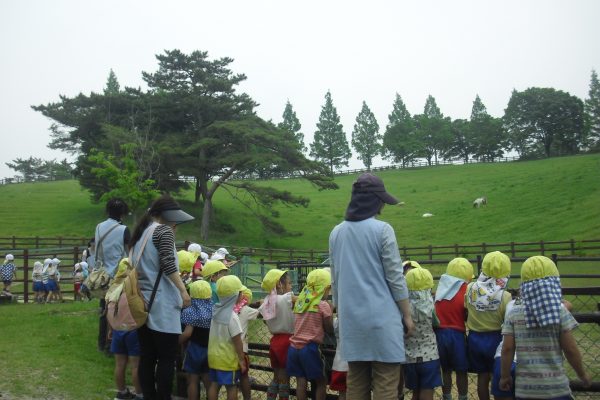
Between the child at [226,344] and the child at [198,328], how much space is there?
130 millimetres

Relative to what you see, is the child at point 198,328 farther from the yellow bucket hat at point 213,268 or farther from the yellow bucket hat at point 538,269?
the yellow bucket hat at point 538,269

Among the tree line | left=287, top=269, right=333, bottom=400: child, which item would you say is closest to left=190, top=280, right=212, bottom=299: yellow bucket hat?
left=287, top=269, right=333, bottom=400: child

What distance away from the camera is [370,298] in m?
3.80

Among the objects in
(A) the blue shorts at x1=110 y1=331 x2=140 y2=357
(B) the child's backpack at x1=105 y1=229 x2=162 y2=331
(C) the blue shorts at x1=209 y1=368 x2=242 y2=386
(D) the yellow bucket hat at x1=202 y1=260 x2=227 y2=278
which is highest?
(D) the yellow bucket hat at x1=202 y1=260 x2=227 y2=278

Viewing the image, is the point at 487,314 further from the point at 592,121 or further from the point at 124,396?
the point at 592,121

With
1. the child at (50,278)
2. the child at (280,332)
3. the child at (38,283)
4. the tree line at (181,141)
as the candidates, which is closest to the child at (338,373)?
the child at (280,332)

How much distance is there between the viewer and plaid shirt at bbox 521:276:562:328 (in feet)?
12.1

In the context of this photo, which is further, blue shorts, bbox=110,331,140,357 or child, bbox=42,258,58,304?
child, bbox=42,258,58,304

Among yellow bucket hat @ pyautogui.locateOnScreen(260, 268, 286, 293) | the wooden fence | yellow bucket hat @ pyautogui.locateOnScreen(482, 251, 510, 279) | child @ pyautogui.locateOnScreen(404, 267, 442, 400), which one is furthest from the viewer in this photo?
the wooden fence

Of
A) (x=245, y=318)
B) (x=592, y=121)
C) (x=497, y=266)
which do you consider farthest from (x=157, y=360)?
(x=592, y=121)

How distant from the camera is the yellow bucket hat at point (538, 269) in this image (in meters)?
3.79

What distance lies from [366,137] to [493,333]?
8271cm

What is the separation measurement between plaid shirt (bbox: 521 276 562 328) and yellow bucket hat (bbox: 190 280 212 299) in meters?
2.91

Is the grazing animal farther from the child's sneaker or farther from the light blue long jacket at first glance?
the light blue long jacket
